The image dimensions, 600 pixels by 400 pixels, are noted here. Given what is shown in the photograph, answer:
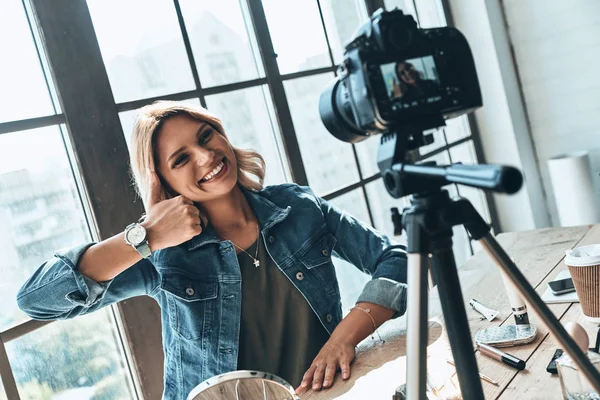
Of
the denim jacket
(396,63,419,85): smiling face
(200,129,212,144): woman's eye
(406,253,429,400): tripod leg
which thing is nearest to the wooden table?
the denim jacket

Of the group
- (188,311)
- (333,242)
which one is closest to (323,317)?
(333,242)

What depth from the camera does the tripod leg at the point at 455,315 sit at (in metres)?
0.65

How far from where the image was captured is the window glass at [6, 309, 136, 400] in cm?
124

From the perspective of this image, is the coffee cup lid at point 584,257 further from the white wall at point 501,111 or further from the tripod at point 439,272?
the white wall at point 501,111

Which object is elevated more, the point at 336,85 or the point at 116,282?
the point at 336,85

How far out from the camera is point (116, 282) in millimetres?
1223

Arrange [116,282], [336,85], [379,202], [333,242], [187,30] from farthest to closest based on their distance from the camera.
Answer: [379,202] → [187,30] → [333,242] → [116,282] → [336,85]

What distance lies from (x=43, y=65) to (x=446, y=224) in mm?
1110

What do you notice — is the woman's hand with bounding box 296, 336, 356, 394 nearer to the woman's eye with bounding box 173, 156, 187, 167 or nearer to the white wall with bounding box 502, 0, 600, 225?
the woman's eye with bounding box 173, 156, 187, 167

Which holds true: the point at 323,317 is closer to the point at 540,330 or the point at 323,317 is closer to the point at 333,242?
the point at 333,242

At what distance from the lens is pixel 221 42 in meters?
1.87

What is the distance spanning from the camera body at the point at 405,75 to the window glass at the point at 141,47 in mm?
970

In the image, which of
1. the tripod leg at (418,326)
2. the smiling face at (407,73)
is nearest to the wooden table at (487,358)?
the tripod leg at (418,326)

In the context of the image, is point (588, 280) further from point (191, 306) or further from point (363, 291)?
point (191, 306)
